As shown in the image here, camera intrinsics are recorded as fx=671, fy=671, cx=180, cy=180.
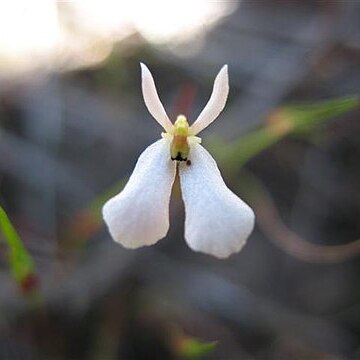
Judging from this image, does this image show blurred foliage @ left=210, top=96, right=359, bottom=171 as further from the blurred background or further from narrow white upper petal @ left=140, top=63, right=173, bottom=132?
narrow white upper petal @ left=140, top=63, right=173, bottom=132

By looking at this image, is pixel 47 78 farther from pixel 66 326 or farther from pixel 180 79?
pixel 66 326

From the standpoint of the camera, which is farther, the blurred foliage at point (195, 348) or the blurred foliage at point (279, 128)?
the blurred foliage at point (279, 128)

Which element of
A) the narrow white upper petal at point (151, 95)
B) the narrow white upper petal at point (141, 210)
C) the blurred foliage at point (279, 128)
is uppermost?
the blurred foliage at point (279, 128)

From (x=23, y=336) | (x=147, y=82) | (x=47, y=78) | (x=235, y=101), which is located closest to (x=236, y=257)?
(x=235, y=101)

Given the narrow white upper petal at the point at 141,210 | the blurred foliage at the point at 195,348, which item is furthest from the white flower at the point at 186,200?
the blurred foliage at the point at 195,348

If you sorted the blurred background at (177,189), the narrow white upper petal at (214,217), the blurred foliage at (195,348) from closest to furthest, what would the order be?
the narrow white upper petal at (214,217), the blurred foliage at (195,348), the blurred background at (177,189)

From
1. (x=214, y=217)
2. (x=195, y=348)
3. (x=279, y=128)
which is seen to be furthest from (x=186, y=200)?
(x=279, y=128)

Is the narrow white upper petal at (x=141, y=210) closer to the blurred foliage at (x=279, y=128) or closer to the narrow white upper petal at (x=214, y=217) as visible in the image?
the narrow white upper petal at (x=214, y=217)
